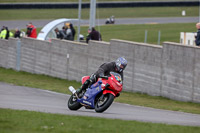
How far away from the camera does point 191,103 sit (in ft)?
55.3

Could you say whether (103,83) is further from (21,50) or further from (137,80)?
(21,50)

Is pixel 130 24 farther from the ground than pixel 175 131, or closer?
farther from the ground

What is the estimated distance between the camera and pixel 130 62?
789 inches

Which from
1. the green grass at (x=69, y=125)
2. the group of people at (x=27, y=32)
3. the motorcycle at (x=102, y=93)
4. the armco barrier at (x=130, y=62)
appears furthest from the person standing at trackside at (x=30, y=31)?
the green grass at (x=69, y=125)

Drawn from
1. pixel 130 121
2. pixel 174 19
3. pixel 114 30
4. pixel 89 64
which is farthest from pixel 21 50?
pixel 174 19

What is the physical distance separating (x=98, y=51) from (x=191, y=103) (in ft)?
20.7

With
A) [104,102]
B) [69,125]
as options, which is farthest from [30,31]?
[69,125]

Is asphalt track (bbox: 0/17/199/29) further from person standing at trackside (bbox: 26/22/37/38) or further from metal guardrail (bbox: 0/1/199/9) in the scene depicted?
person standing at trackside (bbox: 26/22/37/38)

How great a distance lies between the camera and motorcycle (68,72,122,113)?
11344 millimetres

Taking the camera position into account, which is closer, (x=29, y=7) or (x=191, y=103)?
(x=191, y=103)

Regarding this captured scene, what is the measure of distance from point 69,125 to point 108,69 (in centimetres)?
294

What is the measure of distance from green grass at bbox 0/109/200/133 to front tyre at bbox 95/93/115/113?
119cm

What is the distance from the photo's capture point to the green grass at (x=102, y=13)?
46375mm

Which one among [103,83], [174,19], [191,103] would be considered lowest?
[191,103]
